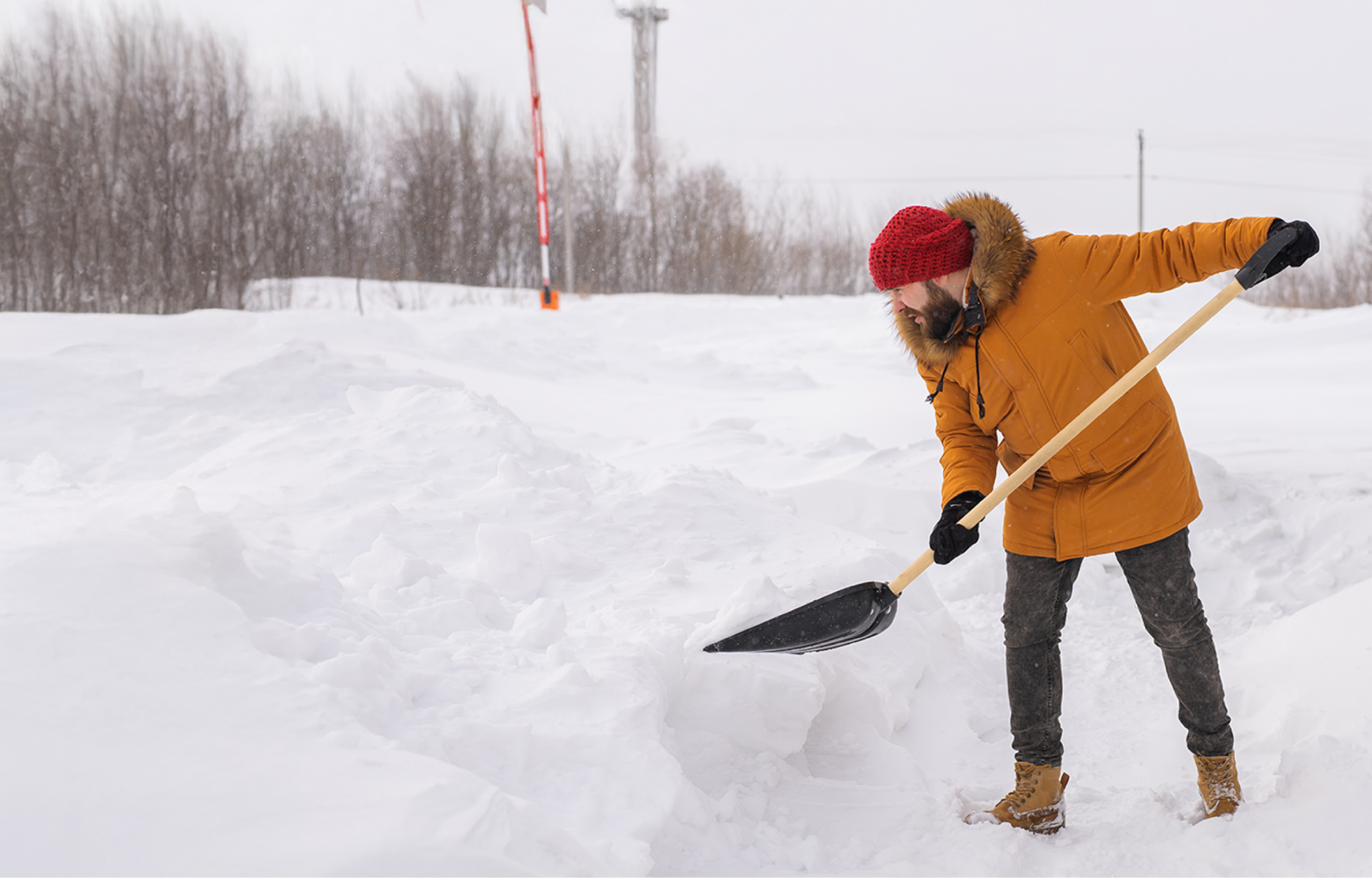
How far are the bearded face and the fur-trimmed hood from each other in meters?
0.05

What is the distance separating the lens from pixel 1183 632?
2.04m

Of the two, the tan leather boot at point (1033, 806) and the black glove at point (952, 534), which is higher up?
the black glove at point (952, 534)

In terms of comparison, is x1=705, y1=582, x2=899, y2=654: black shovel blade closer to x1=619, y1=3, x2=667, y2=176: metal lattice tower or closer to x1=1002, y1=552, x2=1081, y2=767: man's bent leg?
x1=1002, y1=552, x2=1081, y2=767: man's bent leg

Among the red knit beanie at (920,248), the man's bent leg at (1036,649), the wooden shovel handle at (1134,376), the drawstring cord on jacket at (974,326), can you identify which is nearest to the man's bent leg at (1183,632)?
the man's bent leg at (1036,649)

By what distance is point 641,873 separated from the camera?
5.17 ft

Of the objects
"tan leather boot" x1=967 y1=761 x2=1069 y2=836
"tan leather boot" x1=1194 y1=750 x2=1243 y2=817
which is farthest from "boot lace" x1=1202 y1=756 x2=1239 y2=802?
"tan leather boot" x1=967 y1=761 x2=1069 y2=836

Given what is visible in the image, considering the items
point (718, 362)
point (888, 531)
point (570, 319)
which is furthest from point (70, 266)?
point (888, 531)

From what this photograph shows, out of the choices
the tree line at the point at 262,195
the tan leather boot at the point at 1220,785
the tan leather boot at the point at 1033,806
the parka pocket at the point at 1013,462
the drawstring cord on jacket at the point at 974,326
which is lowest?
the tan leather boot at the point at 1033,806

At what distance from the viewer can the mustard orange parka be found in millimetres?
1871

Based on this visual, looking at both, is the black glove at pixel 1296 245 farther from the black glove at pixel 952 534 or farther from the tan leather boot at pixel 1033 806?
the tan leather boot at pixel 1033 806

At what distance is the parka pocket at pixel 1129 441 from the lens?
1.97 m

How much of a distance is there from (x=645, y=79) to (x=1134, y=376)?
20.1m

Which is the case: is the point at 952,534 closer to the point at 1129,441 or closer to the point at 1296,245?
the point at 1129,441

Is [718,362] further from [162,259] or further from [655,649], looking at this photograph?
[162,259]
